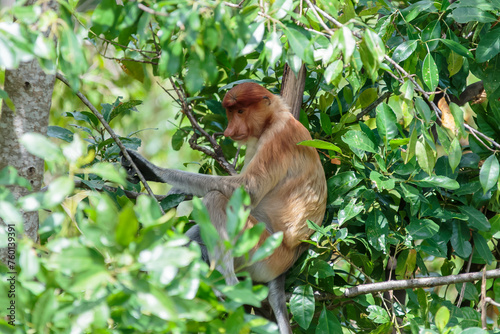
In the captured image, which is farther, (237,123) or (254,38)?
(237,123)

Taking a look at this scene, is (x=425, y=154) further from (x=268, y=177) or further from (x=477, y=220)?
(x=268, y=177)

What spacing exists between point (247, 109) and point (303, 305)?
105 cm

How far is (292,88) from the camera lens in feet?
8.11

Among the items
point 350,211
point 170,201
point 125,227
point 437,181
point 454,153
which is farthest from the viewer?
point 170,201

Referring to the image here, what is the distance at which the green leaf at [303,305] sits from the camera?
2016mm

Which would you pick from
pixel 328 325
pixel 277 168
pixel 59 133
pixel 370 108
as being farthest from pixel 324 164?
pixel 59 133

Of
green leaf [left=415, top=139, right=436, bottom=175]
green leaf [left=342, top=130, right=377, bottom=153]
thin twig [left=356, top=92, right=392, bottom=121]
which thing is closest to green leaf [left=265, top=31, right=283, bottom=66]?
green leaf [left=415, top=139, right=436, bottom=175]

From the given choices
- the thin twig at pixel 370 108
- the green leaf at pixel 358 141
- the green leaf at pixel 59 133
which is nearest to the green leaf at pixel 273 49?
the green leaf at pixel 358 141

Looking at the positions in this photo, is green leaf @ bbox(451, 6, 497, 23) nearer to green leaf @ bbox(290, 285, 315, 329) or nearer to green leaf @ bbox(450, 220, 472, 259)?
green leaf @ bbox(450, 220, 472, 259)

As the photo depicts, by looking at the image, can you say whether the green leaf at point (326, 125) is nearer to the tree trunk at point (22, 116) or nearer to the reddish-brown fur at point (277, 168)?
the reddish-brown fur at point (277, 168)

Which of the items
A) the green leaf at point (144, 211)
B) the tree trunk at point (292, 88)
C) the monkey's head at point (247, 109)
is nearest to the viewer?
the green leaf at point (144, 211)

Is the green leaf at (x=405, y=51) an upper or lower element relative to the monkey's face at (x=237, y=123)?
upper

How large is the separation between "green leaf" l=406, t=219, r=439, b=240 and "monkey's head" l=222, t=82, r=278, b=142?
968mm

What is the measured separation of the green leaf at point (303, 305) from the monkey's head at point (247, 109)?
2.98 ft
